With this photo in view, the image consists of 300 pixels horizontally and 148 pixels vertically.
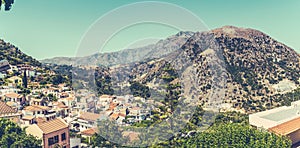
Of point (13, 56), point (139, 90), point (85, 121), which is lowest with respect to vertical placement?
point (85, 121)

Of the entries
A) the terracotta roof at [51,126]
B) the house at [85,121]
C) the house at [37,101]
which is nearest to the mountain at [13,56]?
the house at [37,101]

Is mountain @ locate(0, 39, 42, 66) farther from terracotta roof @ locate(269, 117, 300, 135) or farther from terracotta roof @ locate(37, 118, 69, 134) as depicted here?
terracotta roof @ locate(269, 117, 300, 135)

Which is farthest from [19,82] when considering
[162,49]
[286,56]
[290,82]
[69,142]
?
[286,56]

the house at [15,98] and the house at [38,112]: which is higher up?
the house at [15,98]

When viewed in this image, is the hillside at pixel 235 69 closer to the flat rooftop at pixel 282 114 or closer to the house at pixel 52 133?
the flat rooftop at pixel 282 114

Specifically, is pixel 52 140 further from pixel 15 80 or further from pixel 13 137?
pixel 15 80

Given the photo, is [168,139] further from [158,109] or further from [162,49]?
[162,49]

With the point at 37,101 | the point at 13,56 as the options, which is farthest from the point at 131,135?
the point at 13,56
